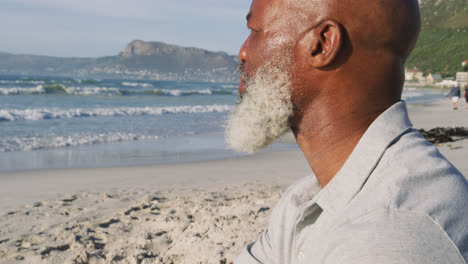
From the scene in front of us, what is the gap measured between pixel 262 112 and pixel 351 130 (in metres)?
0.30

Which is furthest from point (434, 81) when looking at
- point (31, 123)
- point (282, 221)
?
point (282, 221)

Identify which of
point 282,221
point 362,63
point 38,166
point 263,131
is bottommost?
point 38,166

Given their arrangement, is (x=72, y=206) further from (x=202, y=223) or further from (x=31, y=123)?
(x=31, y=123)

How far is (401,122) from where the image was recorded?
1107mm

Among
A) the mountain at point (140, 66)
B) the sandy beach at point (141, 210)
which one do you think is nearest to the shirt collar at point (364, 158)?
the sandy beach at point (141, 210)

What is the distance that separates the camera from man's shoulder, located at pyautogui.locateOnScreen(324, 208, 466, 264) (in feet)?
2.70

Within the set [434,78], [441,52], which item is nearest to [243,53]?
[434,78]

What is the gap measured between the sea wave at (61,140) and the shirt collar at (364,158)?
9799 mm

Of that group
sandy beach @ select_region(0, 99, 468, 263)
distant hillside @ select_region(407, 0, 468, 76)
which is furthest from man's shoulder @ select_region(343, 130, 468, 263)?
distant hillside @ select_region(407, 0, 468, 76)

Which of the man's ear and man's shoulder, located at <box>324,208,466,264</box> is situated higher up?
Answer: the man's ear

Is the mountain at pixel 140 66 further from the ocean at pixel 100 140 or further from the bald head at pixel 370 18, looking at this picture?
the bald head at pixel 370 18

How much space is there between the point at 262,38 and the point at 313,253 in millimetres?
633

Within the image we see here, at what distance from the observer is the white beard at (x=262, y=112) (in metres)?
1.25

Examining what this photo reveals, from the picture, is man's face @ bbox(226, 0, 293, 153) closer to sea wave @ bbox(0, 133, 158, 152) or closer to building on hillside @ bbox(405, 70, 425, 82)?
sea wave @ bbox(0, 133, 158, 152)
